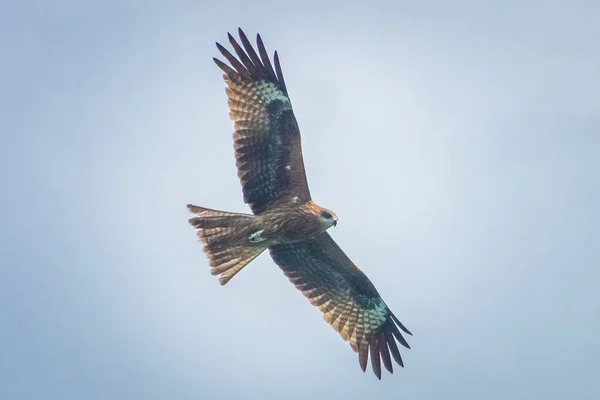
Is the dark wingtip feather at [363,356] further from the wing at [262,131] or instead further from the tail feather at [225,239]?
the wing at [262,131]

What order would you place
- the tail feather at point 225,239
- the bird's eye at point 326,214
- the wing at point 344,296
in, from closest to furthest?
the tail feather at point 225,239
the bird's eye at point 326,214
the wing at point 344,296

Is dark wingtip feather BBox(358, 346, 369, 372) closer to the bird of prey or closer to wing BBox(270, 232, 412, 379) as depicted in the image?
wing BBox(270, 232, 412, 379)

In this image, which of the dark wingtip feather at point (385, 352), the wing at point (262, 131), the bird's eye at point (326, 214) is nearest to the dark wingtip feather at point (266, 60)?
the wing at point (262, 131)

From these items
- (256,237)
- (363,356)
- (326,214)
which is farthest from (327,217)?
Result: (363,356)

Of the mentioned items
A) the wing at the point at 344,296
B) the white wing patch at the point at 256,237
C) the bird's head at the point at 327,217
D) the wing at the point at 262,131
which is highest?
the wing at the point at 262,131

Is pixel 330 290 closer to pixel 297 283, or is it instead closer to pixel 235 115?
pixel 297 283

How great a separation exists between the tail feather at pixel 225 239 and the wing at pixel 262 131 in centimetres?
36

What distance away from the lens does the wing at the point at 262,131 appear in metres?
14.9

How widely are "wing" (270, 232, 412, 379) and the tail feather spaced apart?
0.77 meters

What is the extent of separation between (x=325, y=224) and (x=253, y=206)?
1.06m

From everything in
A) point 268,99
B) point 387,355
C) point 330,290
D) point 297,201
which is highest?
point 268,99

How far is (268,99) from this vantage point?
1505cm

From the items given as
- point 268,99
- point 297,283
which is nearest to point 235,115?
point 268,99

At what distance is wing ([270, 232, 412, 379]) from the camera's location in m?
15.8
